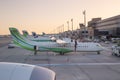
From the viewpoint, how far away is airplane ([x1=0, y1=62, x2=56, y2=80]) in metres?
3.23

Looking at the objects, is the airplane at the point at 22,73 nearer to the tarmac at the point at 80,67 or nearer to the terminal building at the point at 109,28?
the tarmac at the point at 80,67

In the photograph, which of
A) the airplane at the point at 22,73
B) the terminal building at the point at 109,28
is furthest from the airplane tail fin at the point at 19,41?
the terminal building at the point at 109,28

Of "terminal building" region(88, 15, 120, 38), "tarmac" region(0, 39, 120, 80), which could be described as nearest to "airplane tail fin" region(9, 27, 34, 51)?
"tarmac" region(0, 39, 120, 80)

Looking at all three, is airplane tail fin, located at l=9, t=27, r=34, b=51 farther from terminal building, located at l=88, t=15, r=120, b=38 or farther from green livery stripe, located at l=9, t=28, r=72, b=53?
terminal building, located at l=88, t=15, r=120, b=38

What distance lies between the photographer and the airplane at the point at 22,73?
3232 mm

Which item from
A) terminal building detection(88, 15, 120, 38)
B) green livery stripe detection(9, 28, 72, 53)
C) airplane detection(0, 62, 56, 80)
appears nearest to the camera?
airplane detection(0, 62, 56, 80)

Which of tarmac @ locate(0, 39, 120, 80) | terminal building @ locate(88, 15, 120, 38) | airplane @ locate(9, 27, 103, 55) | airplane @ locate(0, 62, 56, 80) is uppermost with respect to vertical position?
terminal building @ locate(88, 15, 120, 38)

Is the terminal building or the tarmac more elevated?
the terminal building

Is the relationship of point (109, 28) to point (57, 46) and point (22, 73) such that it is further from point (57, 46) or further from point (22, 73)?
point (22, 73)

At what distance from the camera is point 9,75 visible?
325cm

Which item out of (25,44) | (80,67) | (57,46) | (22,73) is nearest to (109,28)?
(57,46)

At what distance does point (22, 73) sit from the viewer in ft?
11.1

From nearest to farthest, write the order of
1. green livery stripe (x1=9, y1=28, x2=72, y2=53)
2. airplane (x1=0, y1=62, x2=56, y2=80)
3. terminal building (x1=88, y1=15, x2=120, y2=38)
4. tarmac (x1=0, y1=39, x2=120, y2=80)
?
airplane (x1=0, y1=62, x2=56, y2=80) → tarmac (x1=0, y1=39, x2=120, y2=80) → green livery stripe (x1=9, y1=28, x2=72, y2=53) → terminal building (x1=88, y1=15, x2=120, y2=38)

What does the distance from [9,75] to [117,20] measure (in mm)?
122538
